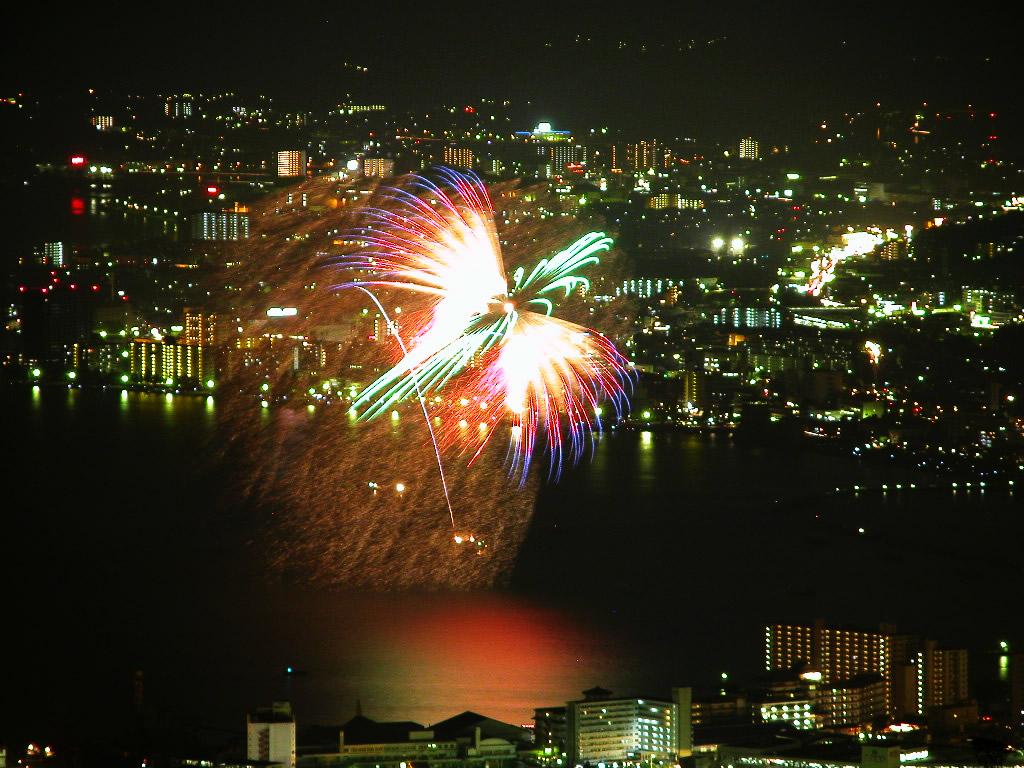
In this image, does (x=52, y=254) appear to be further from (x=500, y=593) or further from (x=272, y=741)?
(x=272, y=741)

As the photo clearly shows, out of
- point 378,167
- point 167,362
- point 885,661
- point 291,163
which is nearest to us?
point 885,661

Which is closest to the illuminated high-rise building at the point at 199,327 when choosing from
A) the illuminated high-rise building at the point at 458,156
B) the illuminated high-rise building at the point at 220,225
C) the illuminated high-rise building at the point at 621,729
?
the illuminated high-rise building at the point at 220,225

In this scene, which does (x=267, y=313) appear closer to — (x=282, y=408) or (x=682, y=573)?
(x=282, y=408)

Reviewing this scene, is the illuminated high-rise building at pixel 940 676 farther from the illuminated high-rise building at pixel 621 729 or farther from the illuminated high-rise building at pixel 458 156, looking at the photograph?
the illuminated high-rise building at pixel 458 156

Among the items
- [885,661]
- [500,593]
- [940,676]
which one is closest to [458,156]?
[500,593]

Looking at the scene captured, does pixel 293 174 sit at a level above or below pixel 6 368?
above

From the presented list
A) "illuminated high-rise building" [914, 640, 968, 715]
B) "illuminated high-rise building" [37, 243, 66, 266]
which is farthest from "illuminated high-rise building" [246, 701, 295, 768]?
"illuminated high-rise building" [37, 243, 66, 266]

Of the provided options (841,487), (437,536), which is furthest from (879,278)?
(437,536)
